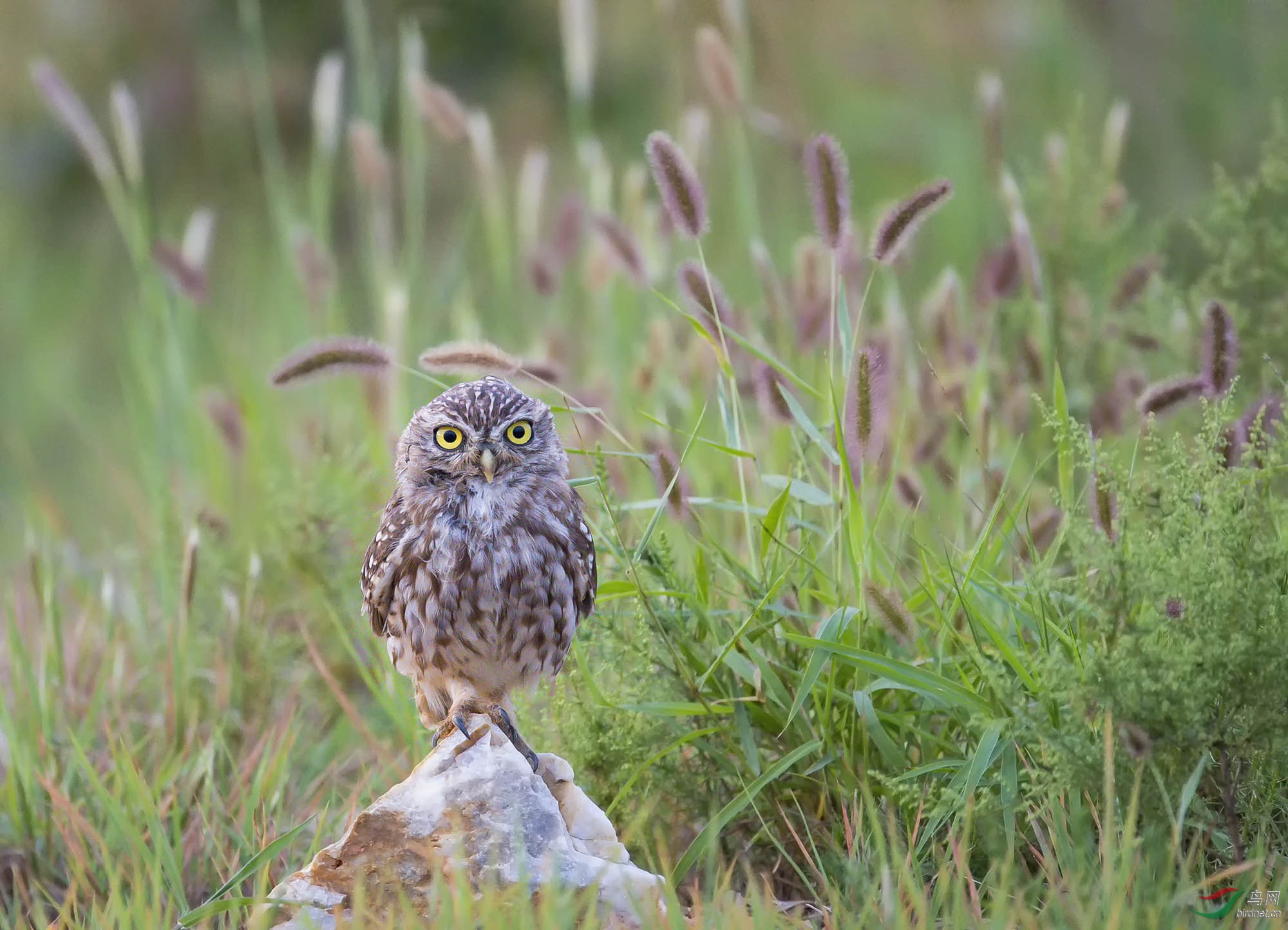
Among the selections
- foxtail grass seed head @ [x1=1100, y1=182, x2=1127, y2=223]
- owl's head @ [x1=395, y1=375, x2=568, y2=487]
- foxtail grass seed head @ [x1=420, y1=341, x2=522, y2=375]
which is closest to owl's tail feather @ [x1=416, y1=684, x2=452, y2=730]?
owl's head @ [x1=395, y1=375, x2=568, y2=487]

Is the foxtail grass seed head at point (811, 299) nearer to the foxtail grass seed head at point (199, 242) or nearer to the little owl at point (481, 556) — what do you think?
the little owl at point (481, 556)

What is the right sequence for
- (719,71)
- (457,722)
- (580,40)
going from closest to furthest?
1. (457,722)
2. (719,71)
3. (580,40)

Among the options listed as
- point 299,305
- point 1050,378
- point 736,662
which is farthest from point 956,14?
point 736,662

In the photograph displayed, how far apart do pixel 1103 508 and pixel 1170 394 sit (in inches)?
14.6

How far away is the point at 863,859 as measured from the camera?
2994mm

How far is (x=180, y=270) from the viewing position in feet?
14.9

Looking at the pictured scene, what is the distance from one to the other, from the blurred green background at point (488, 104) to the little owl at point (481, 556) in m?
4.35

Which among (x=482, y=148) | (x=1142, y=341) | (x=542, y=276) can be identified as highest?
(x=482, y=148)

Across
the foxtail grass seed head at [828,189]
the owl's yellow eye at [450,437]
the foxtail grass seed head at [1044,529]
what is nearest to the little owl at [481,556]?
the owl's yellow eye at [450,437]

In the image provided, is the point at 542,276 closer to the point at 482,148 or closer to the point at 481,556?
the point at 482,148

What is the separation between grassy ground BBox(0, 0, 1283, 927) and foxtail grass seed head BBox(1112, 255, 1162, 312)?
0.09 feet

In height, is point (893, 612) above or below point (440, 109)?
below

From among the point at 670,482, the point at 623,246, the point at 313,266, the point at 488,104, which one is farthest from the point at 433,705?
the point at 488,104

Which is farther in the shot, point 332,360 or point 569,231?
point 569,231
